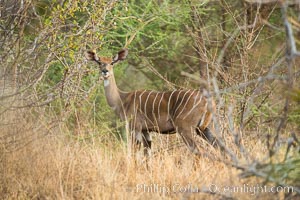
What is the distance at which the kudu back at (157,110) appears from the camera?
25.6ft

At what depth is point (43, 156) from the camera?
6008 millimetres

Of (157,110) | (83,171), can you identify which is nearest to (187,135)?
(157,110)

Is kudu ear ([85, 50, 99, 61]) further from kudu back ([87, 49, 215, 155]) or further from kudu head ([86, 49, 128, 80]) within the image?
kudu head ([86, 49, 128, 80])

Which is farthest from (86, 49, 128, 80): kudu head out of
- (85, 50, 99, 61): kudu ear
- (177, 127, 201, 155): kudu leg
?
(177, 127, 201, 155): kudu leg

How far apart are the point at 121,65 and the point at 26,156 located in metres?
5.15

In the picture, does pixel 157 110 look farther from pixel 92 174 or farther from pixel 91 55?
pixel 92 174

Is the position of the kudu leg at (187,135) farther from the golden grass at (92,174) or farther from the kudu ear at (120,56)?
the golden grass at (92,174)

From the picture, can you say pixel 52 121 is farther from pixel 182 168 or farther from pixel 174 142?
pixel 174 142

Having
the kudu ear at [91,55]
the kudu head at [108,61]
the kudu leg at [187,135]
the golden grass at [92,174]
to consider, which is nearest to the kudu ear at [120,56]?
the kudu head at [108,61]

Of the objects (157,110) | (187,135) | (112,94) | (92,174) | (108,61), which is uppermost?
(108,61)

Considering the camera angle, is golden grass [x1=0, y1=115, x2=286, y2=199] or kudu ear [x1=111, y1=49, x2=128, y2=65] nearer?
golden grass [x1=0, y1=115, x2=286, y2=199]

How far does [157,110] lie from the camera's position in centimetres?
824

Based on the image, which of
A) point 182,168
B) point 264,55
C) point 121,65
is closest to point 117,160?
point 182,168

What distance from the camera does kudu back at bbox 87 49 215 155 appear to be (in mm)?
7789
